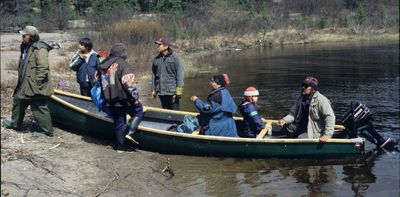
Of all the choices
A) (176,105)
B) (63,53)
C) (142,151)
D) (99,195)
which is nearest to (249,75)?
(63,53)

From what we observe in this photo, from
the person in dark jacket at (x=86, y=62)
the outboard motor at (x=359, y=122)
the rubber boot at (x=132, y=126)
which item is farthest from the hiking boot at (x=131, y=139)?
the outboard motor at (x=359, y=122)

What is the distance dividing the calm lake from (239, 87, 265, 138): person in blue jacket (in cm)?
Answer: 58

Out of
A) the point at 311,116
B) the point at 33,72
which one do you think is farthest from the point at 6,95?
the point at 311,116

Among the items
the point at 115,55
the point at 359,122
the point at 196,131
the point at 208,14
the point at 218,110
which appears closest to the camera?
the point at 115,55

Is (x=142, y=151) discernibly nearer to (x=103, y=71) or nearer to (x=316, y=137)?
(x=103, y=71)

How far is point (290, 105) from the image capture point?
15.5m

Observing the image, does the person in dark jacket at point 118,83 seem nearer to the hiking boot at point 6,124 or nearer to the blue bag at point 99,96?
the blue bag at point 99,96

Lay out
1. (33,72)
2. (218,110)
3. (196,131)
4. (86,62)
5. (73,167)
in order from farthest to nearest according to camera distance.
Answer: (196,131) → (86,62) → (218,110) → (33,72) → (73,167)

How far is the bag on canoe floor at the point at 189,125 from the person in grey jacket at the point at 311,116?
1.50 metres

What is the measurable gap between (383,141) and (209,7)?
4722cm

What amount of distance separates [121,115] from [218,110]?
156 cm

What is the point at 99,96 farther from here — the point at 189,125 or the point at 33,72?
the point at 189,125

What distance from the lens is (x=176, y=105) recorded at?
1005cm

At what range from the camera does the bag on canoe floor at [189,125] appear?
30.3 feet
